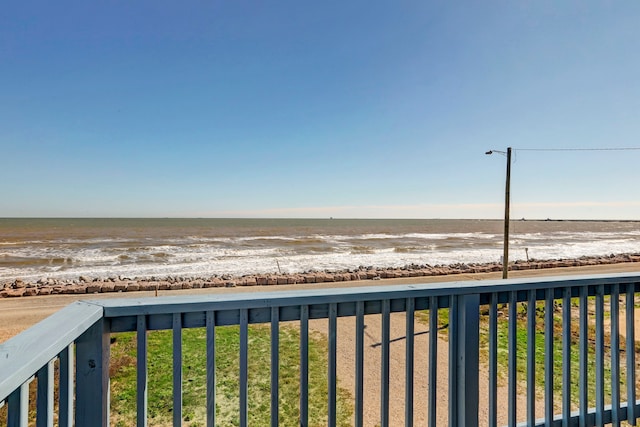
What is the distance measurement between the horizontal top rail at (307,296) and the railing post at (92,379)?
0.26 feet

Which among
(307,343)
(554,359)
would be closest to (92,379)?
(307,343)

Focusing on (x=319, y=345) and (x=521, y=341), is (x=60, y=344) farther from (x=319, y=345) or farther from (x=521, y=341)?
(x=521, y=341)

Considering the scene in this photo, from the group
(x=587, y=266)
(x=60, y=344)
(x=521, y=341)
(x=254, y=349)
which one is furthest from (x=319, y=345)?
(x=587, y=266)

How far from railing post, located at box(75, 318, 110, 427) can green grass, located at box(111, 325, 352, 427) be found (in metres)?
2.10

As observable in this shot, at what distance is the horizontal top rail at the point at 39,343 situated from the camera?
2.40 feet

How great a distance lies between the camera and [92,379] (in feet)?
3.69

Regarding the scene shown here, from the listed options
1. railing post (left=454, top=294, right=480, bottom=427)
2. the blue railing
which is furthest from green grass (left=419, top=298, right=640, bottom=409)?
railing post (left=454, top=294, right=480, bottom=427)

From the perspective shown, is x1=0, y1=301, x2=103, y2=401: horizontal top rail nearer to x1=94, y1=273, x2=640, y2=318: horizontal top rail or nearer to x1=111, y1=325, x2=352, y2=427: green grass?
x1=94, y1=273, x2=640, y2=318: horizontal top rail

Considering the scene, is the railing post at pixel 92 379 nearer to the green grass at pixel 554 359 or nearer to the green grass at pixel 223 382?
the green grass at pixel 223 382

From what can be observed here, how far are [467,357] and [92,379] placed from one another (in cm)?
150

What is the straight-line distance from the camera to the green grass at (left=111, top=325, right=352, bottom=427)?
3021 mm

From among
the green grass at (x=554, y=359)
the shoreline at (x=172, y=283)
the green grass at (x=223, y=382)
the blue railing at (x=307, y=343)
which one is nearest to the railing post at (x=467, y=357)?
the blue railing at (x=307, y=343)

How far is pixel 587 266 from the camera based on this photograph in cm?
1354

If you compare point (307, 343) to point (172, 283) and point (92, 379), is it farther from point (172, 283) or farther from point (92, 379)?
point (172, 283)
